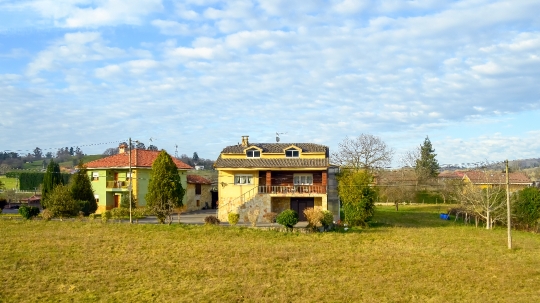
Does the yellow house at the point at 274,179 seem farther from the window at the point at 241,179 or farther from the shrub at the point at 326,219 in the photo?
the shrub at the point at 326,219

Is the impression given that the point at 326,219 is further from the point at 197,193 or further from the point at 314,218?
the point at 197,193

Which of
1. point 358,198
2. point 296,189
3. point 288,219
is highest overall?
point 296,189

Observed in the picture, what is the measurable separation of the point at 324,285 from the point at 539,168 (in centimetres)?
12008

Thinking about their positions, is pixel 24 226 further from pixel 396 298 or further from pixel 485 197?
pixel 485 197

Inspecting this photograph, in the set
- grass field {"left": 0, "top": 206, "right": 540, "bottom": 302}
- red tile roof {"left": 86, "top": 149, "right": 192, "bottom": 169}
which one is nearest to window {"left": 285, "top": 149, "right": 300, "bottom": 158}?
grass field {"left": 0, "top": 206, "right": 540, "bottom": 302}

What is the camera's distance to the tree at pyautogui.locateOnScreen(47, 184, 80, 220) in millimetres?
32625

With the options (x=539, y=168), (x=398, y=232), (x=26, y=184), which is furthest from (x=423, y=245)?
(x=539, y=168)

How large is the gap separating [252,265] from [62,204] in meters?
18.8

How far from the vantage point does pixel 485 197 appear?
3694cm

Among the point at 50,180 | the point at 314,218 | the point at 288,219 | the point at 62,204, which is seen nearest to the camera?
the point at 288,219

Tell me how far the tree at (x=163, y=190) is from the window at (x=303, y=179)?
32.5 feet

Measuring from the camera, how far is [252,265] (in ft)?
66.7

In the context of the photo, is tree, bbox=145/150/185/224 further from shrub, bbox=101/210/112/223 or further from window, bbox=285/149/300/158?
window, bbox=285/149/300/158

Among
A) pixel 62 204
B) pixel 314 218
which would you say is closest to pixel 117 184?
pixel 62 204
